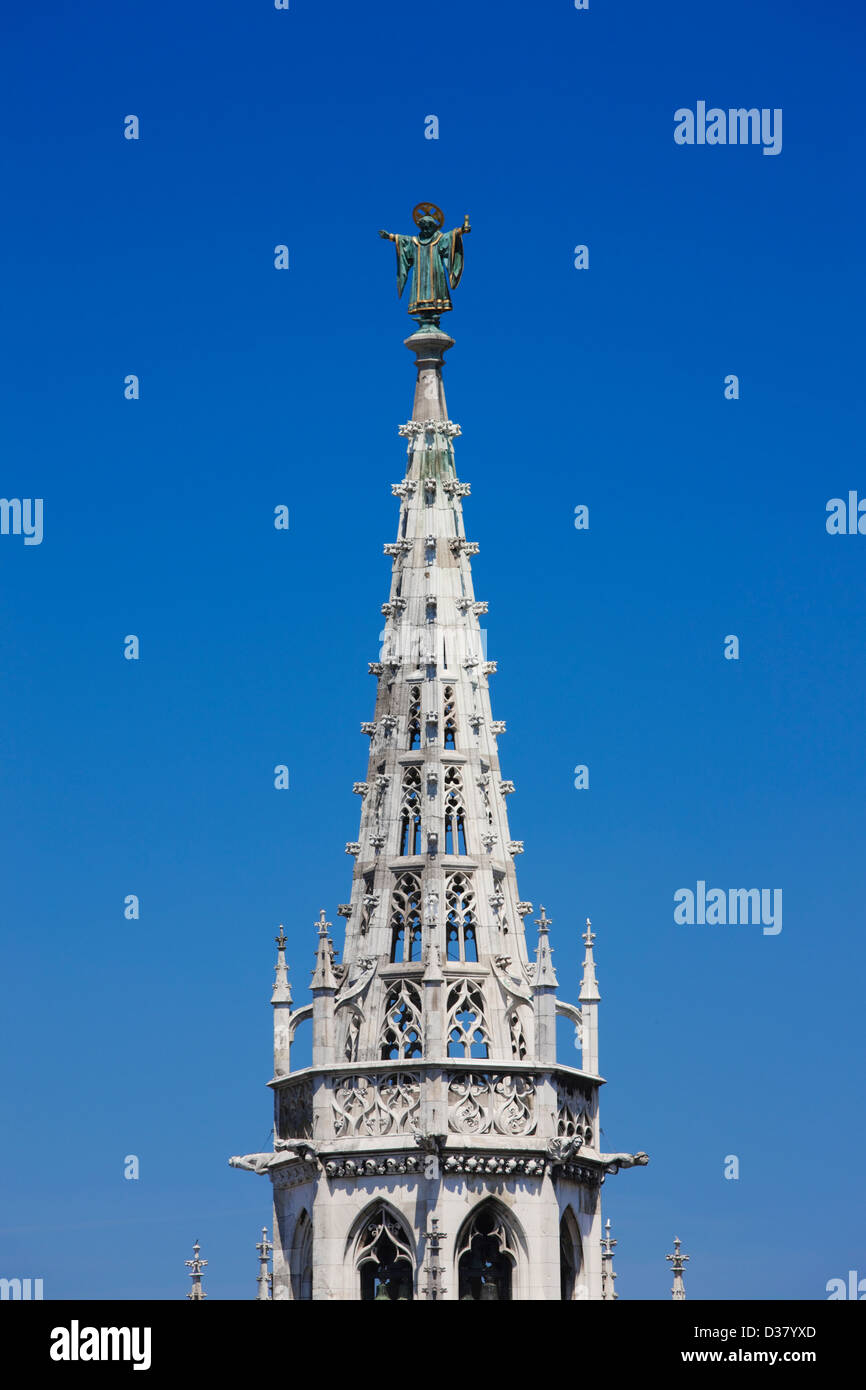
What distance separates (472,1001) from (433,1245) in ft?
25.0

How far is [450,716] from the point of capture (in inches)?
4220

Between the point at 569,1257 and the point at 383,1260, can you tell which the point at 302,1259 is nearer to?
the point at 383,1260

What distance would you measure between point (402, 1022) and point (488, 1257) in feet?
23.9

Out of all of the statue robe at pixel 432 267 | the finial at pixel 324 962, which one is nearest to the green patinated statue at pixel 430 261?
the statue robe at pixel 432 267

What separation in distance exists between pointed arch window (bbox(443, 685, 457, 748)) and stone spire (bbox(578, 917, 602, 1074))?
23.1 ft

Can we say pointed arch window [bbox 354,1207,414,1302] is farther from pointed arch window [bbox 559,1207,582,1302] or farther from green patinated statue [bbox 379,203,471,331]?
green patinated statue [bbox 379,203,471,331]

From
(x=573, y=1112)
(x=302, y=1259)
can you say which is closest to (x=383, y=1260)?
(x=302, y=1259)

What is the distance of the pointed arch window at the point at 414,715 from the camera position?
107m

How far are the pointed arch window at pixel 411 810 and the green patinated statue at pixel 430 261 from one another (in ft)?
46.2

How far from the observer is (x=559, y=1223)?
338 feet

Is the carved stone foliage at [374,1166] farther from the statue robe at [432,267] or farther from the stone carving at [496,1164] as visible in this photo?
the statue robe at [432,267]
